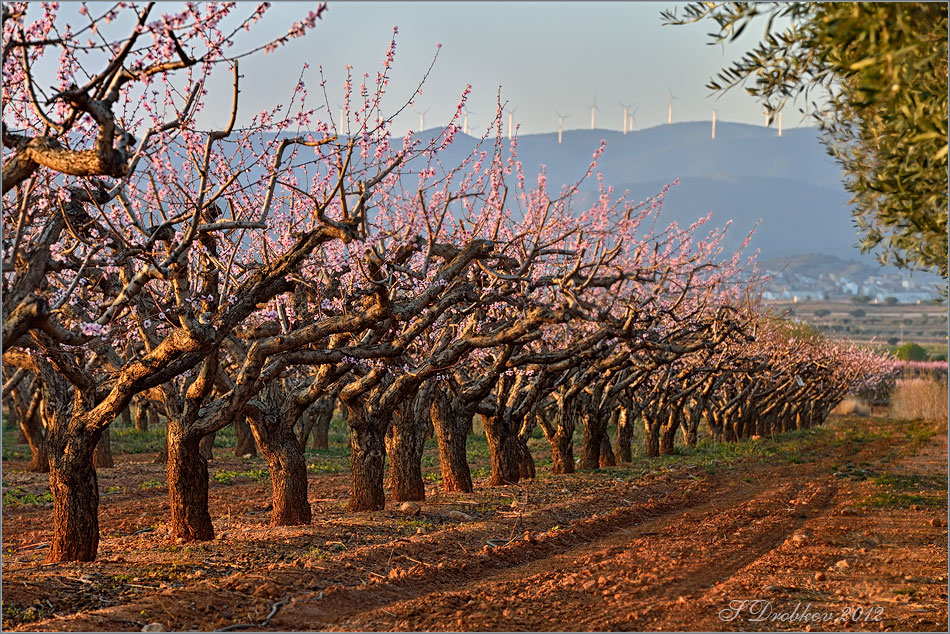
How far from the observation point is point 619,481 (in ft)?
84.8

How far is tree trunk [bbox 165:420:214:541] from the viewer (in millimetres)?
14070

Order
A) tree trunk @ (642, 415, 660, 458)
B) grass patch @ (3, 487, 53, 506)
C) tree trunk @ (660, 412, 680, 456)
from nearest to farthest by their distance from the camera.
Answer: grass patch @ (3, 487, 53, 506) → tree trunk @ (642, 415, 660, 458) → tree trunk @ (660, 412, 680, 456)

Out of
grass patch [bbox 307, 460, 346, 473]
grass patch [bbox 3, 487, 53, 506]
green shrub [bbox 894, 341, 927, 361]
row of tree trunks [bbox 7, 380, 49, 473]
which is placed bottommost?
grass patch [bbox 307, 460, 346, 473]

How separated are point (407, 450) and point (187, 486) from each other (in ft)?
21.6

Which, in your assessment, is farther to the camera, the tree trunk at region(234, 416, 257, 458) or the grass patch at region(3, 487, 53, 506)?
the tree trunk at region(234, 416, 257, 458)

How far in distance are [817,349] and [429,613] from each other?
155ft

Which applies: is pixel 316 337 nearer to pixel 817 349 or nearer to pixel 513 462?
pixel 513 462

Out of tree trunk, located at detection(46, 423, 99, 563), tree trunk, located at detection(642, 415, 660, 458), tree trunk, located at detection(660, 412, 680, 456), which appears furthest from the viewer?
tree trunk, located at detection(660, 412, 680, 456)

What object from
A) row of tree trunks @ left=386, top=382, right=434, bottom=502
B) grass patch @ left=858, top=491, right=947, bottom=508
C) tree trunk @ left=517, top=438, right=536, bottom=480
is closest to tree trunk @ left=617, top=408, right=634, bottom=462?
tree trunk @ left=517, top=438, right=536, bottom=480

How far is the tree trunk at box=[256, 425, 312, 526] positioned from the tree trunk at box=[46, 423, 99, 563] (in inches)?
138

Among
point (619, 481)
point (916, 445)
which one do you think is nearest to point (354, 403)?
point (619, 481)

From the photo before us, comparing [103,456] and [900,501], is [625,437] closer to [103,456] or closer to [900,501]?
[900,501]

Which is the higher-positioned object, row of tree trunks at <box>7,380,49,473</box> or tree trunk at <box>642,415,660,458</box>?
row of tree trunks at <box>7,380,49,473</box>

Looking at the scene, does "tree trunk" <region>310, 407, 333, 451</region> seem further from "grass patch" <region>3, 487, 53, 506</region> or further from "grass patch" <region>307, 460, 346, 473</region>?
"grass patch" <region>3, 487, 53, 506</region>
